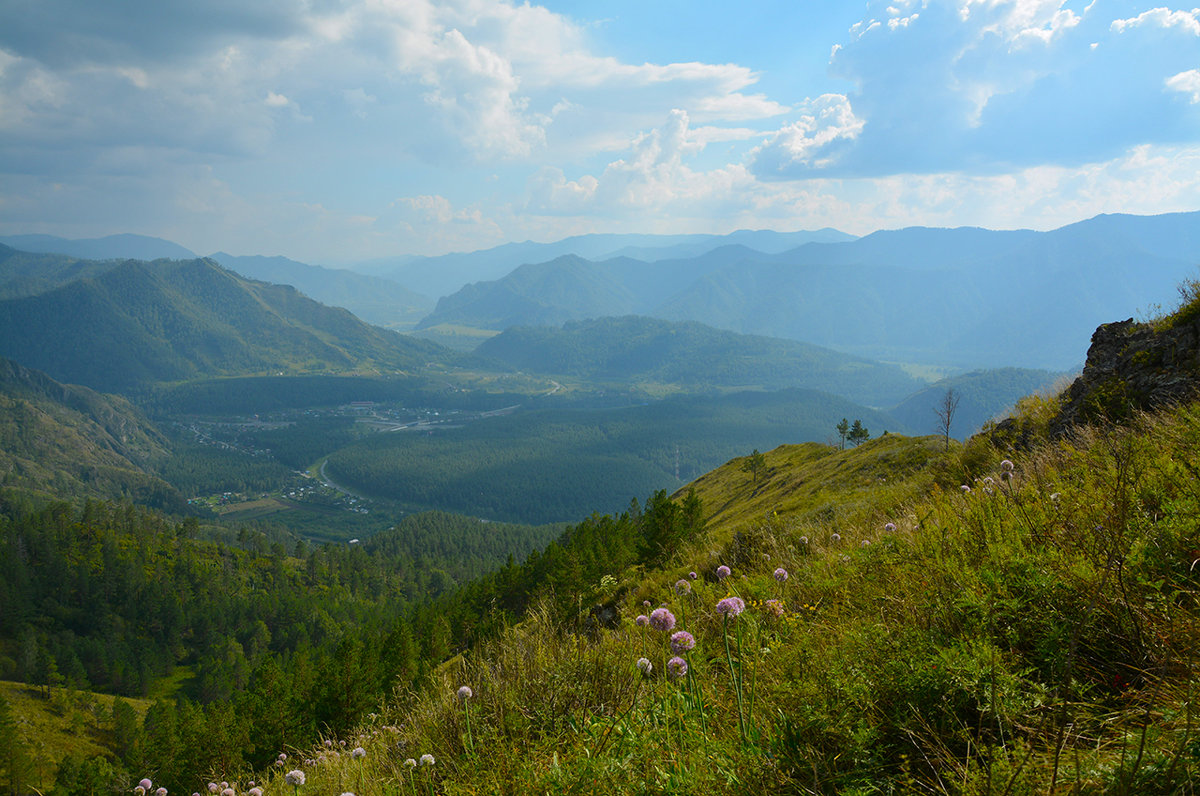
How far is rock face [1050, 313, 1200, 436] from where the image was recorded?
8891 mm

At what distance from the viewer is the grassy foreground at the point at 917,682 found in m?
2.28

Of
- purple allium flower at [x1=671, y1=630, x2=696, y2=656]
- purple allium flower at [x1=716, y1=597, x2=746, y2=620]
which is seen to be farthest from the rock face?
purple allium flower at [x1=671, y1=630, x2=696, y2=656]

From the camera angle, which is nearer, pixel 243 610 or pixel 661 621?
pixel 661 621

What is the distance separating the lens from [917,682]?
2717mm

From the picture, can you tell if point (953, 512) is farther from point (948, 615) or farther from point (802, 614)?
point (948, 615)

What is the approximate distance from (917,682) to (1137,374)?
11327mm

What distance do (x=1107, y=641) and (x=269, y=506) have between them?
727ft

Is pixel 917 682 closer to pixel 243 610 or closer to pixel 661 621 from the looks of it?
pixel 661 621

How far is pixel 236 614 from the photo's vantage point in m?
97.2

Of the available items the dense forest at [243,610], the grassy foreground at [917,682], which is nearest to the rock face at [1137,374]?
the grassy foreground at [917,682]

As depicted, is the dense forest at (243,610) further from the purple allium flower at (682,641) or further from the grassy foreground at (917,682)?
the purple allium flower at (682,641)

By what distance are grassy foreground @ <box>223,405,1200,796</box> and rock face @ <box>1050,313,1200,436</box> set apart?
5.14 metres

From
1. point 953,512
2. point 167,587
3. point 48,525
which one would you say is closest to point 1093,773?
point 953,512

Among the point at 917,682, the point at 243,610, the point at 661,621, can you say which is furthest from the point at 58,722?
the point at 917,682
